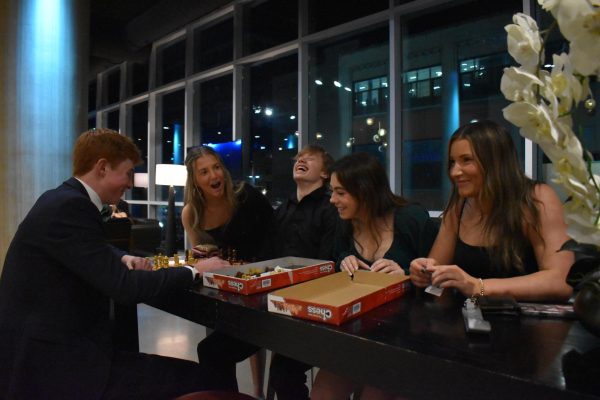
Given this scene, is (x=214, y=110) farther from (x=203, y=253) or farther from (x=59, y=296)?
(x=59, y=296)

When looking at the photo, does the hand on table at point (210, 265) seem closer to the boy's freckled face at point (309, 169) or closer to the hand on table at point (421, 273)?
the hand on table at point (421, 273)

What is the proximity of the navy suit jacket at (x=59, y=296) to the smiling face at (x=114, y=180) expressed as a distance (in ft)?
0.57

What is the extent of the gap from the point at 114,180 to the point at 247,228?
0.90m

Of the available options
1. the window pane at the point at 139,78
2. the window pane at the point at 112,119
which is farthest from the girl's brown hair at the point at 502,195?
the window pane at the point at 112,119

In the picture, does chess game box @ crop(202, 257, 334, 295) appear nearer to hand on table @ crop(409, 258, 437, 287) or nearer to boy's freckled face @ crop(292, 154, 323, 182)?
hand on table @ crop(409, 258, 437, 287)

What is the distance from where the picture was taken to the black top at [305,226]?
2.41 metres

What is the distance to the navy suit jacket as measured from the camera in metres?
1.24

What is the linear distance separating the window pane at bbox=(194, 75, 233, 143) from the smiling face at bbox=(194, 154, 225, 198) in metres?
3.98

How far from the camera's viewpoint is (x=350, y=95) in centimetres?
522

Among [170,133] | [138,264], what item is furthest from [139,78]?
[138,264]

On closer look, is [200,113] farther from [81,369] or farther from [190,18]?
[81,369]

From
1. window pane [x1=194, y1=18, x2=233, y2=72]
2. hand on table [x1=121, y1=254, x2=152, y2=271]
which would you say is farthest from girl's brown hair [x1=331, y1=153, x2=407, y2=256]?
window pane [x1=194, y1=18, x2=233, y2=72]

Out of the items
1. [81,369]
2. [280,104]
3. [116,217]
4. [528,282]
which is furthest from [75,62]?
[528,282]

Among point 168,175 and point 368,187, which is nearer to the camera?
point 368,187
